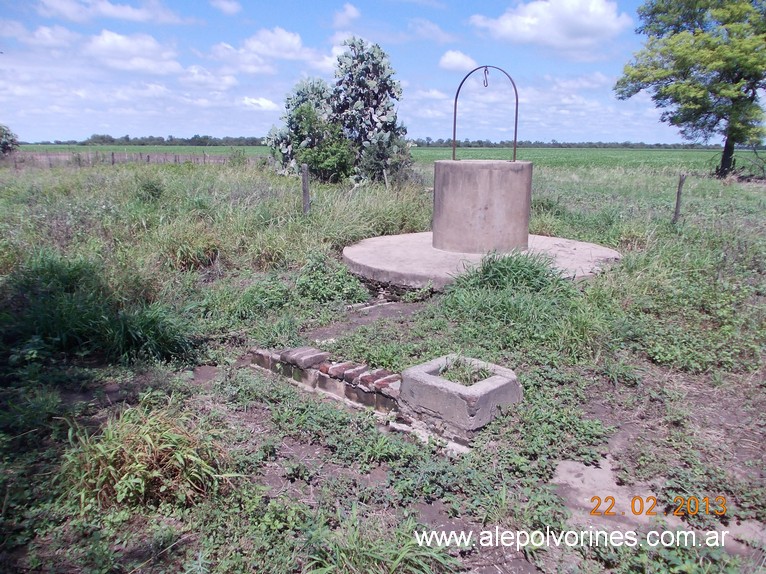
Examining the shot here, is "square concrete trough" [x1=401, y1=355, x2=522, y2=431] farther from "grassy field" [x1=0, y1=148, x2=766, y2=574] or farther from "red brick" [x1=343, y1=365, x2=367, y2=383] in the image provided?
"red brick" [x1=343, y1=365, x2=367, y2=383]

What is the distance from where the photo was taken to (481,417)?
3.24 metres

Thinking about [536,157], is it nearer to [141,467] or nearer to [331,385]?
[331,385]

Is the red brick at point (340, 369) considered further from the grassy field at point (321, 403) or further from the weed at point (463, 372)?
the weed at point (463, 372)

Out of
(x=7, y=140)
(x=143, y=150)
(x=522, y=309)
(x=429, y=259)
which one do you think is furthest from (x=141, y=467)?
(x=143, y=150)

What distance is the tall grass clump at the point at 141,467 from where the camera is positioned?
2494mm

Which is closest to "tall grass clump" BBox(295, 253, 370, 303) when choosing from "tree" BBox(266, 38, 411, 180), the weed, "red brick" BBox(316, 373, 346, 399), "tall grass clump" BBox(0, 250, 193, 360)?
"tall grass clump" BBox(0, 250, 193, 360)

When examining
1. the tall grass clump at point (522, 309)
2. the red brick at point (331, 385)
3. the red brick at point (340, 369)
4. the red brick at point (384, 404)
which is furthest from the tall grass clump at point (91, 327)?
the tall grass clump at point (522, 309)

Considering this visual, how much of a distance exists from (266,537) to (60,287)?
3937 mm

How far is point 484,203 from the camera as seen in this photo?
6.27 metres

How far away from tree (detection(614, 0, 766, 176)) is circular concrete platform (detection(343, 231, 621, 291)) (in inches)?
725

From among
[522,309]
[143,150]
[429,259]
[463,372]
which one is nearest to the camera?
[463,372]

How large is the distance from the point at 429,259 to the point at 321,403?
3.07 m

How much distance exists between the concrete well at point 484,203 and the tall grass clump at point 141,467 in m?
4.37

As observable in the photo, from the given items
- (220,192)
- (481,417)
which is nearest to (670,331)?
(481,417)
